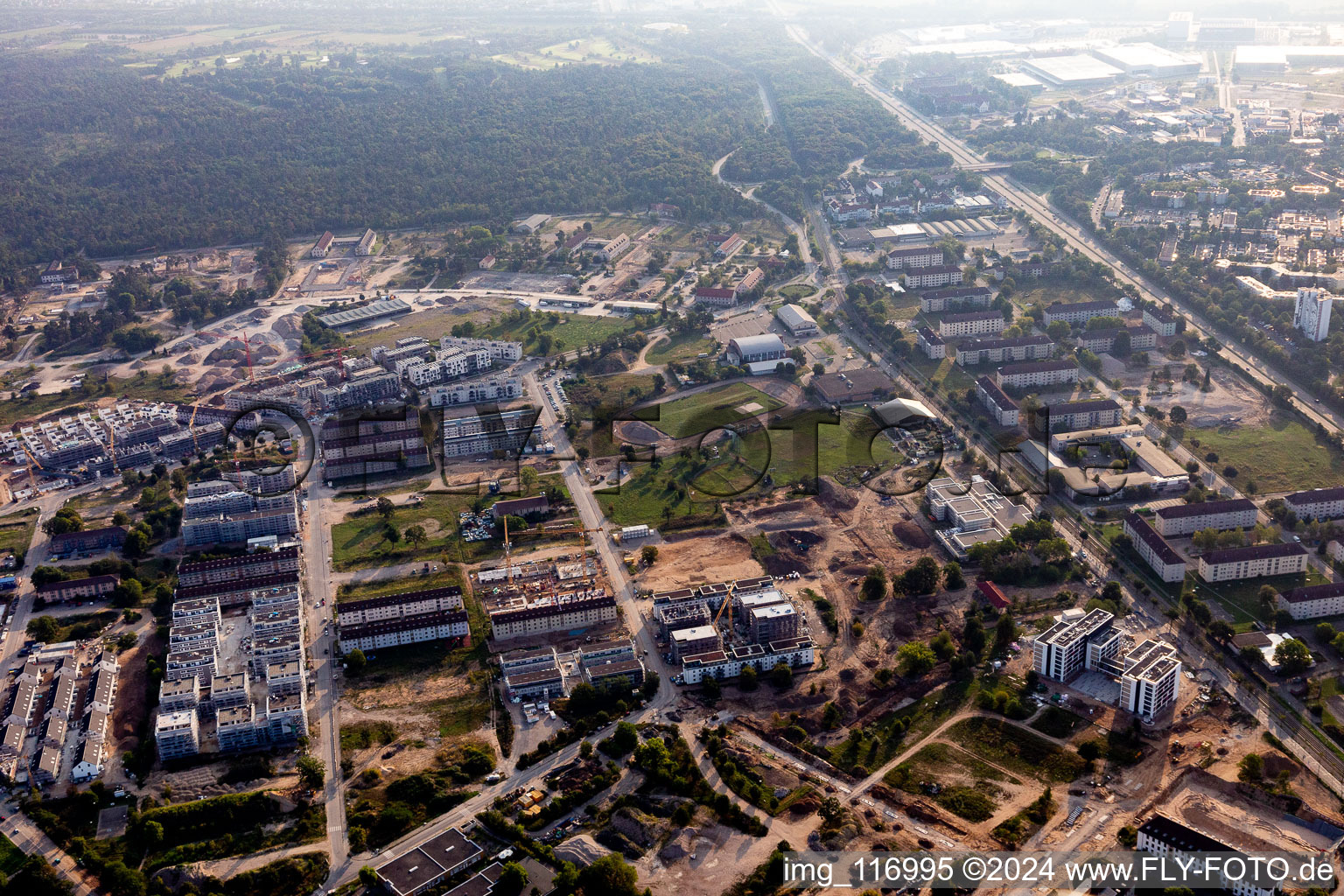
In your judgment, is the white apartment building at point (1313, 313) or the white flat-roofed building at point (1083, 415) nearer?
the white flat-roofed building at point (1083, 415)

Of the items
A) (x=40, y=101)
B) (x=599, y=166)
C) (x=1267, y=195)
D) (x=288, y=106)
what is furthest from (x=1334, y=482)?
(x=40, y=101)

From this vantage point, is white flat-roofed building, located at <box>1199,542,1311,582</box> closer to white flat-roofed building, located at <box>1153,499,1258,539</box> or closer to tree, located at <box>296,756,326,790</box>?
white flat-roofed building, located at <box>1153,499,1258,539</box>

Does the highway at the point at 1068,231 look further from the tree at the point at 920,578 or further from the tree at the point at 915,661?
the tree at the point at 915,661

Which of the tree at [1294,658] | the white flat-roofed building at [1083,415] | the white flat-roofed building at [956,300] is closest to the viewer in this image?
the tree at [1294,658]

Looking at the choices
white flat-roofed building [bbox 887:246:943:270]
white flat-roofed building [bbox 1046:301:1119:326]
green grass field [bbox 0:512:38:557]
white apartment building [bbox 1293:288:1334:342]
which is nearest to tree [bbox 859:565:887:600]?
white flat-roofed building [bbox 1046:301:1119:326]

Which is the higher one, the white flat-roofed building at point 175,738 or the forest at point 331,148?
the forest at point 331,148

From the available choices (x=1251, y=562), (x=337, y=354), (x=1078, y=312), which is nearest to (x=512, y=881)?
(x=1251, y=562)

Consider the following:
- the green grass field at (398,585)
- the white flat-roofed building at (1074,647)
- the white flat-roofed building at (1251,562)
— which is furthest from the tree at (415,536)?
the white flat-roofed building at (1251,562)

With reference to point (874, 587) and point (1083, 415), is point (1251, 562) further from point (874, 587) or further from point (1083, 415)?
point (874, 587)
